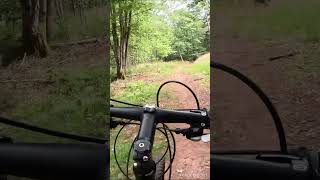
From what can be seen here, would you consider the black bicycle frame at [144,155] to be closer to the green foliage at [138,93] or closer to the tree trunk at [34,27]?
the green foliage at [138,93]

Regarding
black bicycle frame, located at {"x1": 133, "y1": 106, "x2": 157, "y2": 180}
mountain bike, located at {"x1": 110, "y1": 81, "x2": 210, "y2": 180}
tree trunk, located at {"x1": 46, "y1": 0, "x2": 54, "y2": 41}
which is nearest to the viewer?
black bicycle frame, located at {"x1": 133, "y1": 106, "x2": 157, "y2": 180}

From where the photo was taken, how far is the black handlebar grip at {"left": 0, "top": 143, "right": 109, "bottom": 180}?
7.28 ft

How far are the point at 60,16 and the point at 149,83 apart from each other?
22.2 inches

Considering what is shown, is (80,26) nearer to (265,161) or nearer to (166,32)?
(166,32)

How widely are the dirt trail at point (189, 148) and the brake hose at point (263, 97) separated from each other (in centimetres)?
13

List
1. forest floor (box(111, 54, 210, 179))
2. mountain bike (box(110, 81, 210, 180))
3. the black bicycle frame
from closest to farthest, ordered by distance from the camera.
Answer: the black bicycle frame, mountain bike (box(110, 81, 210, 180)), forest floor (box(111, 54, 210, 179))

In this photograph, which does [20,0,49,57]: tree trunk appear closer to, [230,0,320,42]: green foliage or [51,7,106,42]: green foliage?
[51,7,106,42]: green foliage

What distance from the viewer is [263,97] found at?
225 centimetres

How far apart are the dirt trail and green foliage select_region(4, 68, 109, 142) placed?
1.09 ft

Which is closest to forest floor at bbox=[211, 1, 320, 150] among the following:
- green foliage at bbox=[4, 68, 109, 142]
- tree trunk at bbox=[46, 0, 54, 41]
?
green foliage at bbox=[4, 68, 109, 142]

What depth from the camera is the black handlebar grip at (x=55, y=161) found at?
222 cm

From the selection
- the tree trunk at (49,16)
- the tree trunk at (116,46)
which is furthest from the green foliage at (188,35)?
the tree trunk at (49,16)

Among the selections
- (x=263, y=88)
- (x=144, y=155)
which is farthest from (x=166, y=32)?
(x=144, y=155)

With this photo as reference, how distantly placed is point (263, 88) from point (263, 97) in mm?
43
